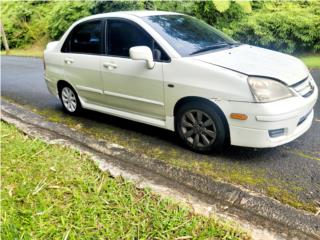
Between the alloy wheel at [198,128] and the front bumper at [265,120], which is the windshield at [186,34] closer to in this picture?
the alloy wheel at [198,128]

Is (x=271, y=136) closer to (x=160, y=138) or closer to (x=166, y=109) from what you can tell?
(x=166, y=109)

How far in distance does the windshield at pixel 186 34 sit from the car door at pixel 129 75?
20cm

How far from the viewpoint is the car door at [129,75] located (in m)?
4.46

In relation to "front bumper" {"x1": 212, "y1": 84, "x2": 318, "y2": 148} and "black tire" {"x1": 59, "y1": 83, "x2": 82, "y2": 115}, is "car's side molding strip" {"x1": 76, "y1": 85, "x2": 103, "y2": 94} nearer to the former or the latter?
"black tire" {"x1": 59, "y1": 83, "x2": 82, "y2": 115}

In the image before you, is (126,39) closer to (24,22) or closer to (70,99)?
(70,99)

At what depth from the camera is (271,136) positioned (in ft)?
12.4

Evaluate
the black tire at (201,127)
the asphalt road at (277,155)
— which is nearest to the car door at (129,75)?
the black tire at (201,127)

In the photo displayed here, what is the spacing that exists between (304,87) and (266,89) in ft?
1.97

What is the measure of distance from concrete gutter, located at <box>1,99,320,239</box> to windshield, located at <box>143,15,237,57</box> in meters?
1.37

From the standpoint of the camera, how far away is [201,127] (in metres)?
4.18

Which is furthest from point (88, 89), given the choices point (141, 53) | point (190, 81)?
point (190, 81)

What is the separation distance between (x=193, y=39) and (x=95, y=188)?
2.21 m

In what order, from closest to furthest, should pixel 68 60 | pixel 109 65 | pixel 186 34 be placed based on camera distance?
pixel 186 34
pixel 109 65
pixel 68 60

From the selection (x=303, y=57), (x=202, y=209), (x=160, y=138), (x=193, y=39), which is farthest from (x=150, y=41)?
(x=303, y=57)
